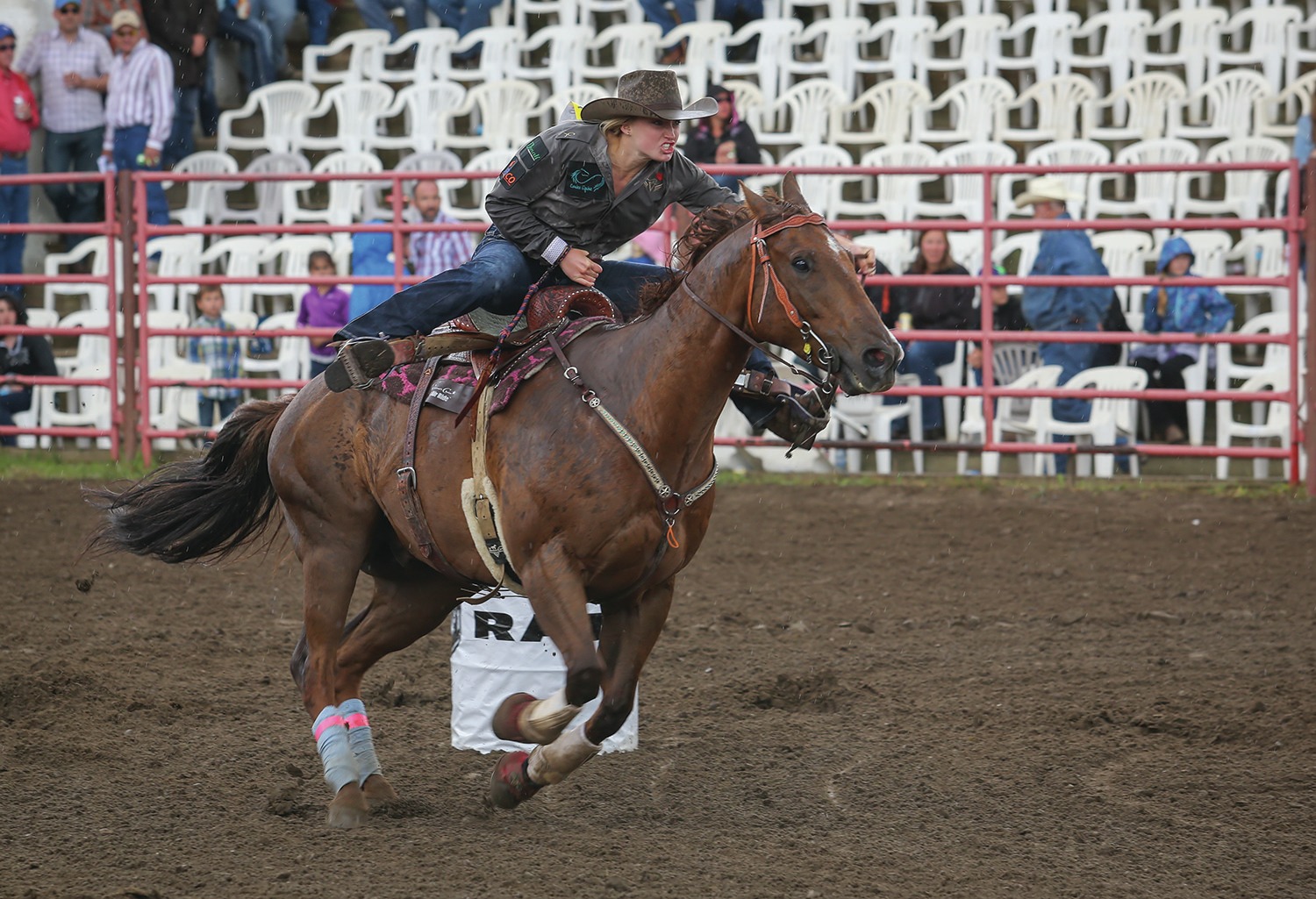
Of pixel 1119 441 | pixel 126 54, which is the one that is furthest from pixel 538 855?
pixel 126 54

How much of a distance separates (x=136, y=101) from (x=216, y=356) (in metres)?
3.17

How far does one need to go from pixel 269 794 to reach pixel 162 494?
1.19m

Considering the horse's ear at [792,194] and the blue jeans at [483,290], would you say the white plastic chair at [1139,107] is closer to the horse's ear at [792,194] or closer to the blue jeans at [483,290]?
the blue jeans at [483,290]

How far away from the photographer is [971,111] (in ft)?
45.5

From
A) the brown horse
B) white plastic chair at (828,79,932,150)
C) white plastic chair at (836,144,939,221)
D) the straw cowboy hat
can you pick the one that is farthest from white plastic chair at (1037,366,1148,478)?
the brown horse

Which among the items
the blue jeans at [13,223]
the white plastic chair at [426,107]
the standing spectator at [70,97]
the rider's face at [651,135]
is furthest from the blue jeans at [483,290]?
the white plastic chair at [426,107]

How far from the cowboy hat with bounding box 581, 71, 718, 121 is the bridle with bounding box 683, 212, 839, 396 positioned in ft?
1.83

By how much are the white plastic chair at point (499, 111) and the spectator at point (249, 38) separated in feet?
6.86

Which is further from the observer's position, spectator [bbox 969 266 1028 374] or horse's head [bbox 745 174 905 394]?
spectator [bbox 969 266 1028 374]

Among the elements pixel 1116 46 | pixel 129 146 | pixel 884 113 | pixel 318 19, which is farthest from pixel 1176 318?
pixel 318 19

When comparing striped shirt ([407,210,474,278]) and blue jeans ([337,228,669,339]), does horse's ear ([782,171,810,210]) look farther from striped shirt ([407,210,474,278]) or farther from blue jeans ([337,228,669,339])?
striped shirt ([407,210,474,278])

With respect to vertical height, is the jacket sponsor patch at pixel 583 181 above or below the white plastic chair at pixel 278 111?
below

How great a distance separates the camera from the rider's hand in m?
4.50

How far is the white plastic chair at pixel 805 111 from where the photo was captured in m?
14.1
